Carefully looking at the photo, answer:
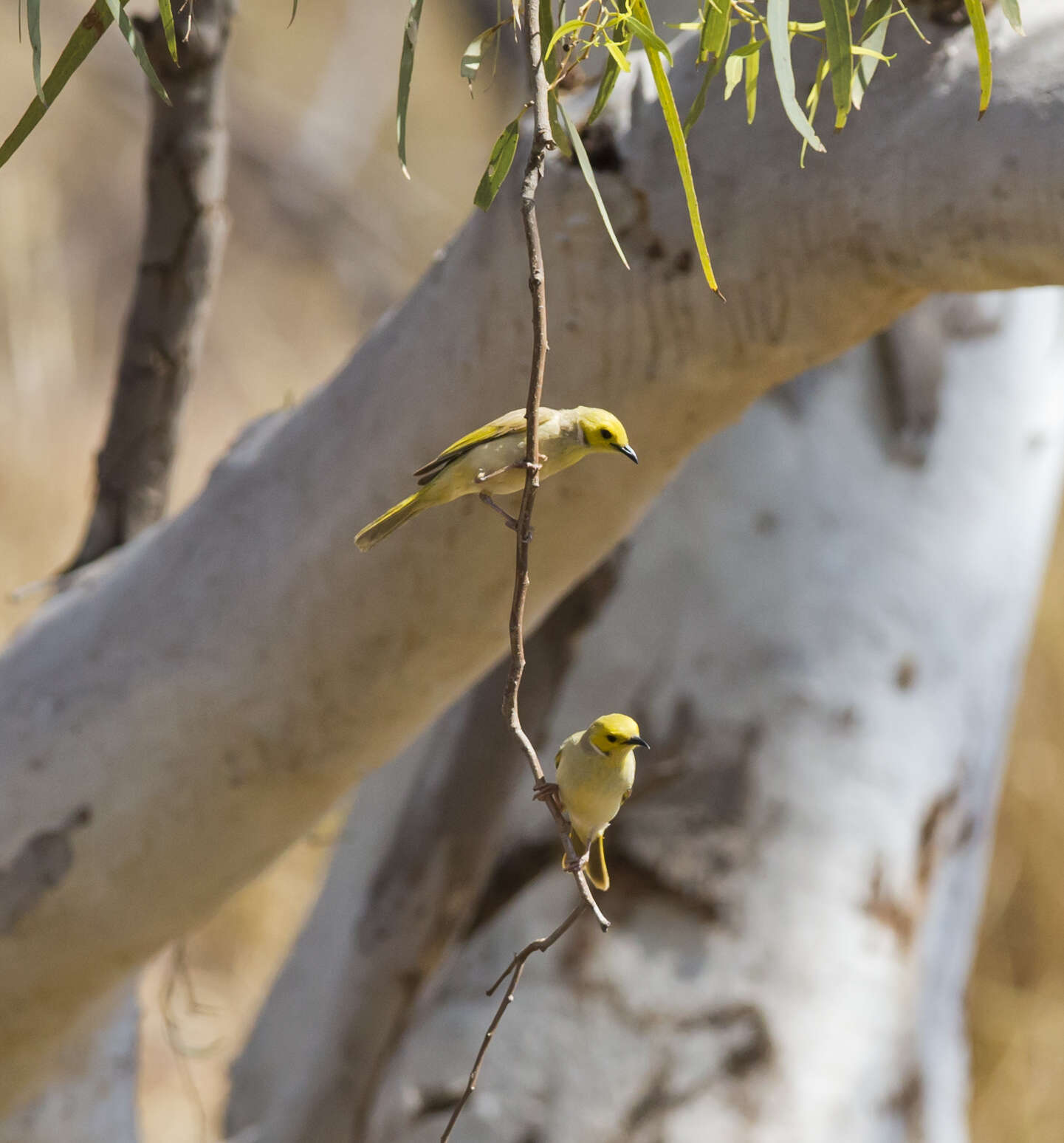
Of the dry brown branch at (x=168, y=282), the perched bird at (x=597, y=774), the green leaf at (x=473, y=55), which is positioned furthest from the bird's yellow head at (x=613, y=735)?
the dry brown branch at (x=168, y=282)

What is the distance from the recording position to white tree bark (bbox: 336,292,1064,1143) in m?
0.66

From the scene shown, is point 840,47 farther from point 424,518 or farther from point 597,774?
point 424,518

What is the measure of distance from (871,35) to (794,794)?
0.51 meters

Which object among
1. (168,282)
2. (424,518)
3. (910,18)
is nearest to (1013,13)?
(910,18)

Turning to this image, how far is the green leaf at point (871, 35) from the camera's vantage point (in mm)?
247

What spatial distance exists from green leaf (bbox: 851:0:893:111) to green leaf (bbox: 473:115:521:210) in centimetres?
7

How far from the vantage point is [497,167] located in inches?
8.1

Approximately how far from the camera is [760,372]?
0.41 metres

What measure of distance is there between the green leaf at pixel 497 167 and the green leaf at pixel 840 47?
51mm

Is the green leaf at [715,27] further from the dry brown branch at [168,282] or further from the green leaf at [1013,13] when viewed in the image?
the dry brown branch at [168,282]

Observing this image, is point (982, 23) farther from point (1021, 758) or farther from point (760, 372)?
point (1021, 758)

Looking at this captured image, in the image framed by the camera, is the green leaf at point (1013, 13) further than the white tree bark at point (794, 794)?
No

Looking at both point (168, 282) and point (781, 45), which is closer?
point (781, 45)

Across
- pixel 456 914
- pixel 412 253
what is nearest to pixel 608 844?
pixel 456 914
